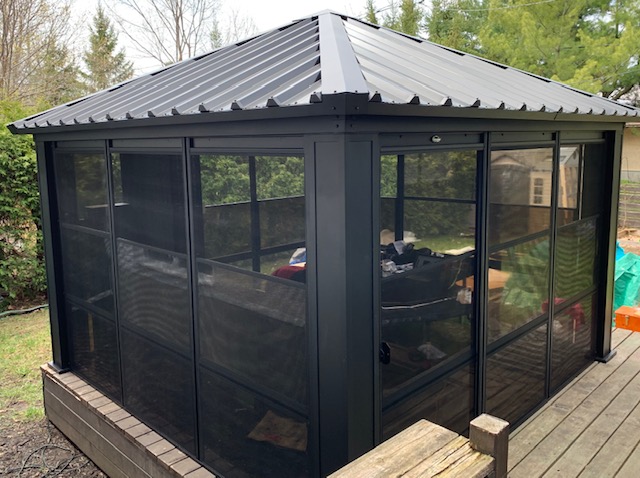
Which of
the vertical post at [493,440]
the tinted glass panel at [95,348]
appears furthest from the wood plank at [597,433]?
the tinted glass panel at [95,348]

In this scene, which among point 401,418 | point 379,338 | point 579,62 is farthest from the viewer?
point 579,62

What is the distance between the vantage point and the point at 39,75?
15.8 m

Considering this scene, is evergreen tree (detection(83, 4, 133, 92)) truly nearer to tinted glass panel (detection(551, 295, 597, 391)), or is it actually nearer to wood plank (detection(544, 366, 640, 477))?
tinted glass panel (detection(551, 295, 597, 391))

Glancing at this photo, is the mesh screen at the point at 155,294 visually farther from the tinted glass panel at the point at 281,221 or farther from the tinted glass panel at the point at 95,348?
the tinted glass panel at the point at 281,221

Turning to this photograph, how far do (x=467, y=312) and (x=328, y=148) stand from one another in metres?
1.40

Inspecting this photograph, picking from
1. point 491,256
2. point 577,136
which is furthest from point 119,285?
point 577,136

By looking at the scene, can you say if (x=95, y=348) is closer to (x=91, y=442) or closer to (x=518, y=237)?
(x=91, y=442)

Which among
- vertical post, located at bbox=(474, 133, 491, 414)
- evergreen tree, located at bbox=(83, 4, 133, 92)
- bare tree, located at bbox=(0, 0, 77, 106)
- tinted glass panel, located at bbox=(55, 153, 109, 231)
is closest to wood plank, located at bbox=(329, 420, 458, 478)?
vertical post, located at bbox=(474, 133, 491, 414)

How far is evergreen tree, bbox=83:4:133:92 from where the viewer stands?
2108cm

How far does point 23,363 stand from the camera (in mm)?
6219

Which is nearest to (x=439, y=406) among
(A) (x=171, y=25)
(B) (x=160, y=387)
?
(B) (x=160, y=387)

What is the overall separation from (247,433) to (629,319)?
11.9 ft

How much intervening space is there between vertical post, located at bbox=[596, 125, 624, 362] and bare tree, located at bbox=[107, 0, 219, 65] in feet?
54.9

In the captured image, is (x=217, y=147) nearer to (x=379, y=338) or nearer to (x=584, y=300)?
(x=379, y=338)
